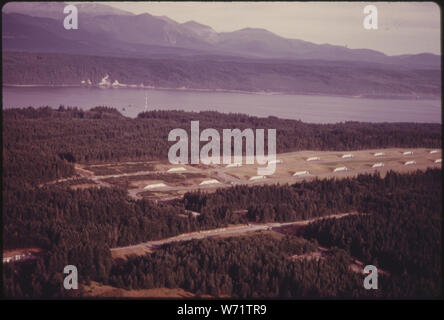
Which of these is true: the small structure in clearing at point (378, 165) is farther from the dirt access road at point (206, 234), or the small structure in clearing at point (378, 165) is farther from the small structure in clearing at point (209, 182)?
the dirt access road at point (206, 234)

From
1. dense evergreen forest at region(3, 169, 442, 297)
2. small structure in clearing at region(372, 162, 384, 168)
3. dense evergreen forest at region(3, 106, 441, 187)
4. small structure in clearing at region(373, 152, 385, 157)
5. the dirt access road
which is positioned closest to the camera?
dense evergreen forest at region(3, 169, 442, 297)

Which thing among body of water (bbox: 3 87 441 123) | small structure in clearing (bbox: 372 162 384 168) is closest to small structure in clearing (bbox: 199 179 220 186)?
small structure in clearing (bbox: 372 162 384 168)

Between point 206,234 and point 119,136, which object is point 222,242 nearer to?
point 206,234

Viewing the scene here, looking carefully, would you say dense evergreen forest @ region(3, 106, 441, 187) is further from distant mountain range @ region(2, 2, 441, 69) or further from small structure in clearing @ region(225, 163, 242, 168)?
distant mountain range @ region(2, 2, 441, 69)

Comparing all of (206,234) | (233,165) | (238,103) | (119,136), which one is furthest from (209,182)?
(238,103)

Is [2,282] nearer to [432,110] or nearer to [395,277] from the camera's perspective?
[395,277]

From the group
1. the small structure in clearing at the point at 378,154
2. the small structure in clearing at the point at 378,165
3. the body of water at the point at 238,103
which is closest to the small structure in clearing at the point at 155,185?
the small structure in clearing at the point at 378,165
